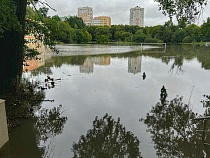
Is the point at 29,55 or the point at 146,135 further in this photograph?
the point at 29,55

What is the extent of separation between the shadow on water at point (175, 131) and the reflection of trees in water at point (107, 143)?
51cm

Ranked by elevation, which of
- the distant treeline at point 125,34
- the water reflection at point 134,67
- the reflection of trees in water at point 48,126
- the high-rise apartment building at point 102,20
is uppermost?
the high-rise apartment building at point 102,20

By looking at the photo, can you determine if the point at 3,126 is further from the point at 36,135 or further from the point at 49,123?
the point at 49,123

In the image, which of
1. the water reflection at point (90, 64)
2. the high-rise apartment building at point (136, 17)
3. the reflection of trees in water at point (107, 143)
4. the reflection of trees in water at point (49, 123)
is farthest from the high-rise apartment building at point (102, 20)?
the reflection of trees in water at point (107, 143)

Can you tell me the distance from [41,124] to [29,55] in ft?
17.9

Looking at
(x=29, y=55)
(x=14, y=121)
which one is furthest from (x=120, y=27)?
(x=14, y=121)

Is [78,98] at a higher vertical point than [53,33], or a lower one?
lower

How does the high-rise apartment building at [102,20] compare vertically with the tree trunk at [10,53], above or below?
above

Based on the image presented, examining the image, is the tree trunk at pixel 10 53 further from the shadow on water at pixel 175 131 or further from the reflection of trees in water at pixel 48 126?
the shadow on water at pixel 175 131

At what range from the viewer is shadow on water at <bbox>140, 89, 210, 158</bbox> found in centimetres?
445

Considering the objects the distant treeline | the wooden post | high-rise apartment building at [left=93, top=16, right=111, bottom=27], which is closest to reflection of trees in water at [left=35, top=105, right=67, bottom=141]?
the wooden post

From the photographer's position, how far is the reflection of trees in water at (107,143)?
4344 millimetres

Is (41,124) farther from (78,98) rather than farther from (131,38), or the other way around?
(131,38)

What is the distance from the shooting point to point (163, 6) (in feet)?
26.1
